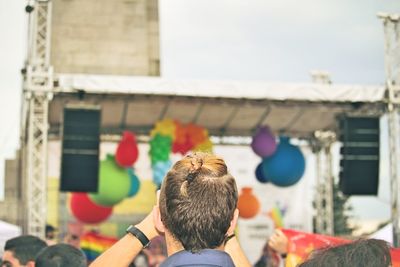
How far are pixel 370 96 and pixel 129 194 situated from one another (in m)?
4.20

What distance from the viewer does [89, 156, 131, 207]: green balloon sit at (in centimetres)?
1195

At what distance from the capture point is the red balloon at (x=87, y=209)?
1253 centimetres

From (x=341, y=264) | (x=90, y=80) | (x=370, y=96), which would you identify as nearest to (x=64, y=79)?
(x=90, y=80)

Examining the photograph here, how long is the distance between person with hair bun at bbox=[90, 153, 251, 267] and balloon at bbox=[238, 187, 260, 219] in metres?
11.9

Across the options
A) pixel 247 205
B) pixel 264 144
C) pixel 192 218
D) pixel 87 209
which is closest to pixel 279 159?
pixel 264 144

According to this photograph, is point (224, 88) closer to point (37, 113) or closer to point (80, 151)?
point (80, 151)

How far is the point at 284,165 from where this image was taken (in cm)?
1242

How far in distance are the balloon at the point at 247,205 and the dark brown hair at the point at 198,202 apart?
1196 centimetres

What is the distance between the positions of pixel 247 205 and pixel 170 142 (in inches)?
89.4

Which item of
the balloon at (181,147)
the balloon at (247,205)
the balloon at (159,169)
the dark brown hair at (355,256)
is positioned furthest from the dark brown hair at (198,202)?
the balloon at (247,205)

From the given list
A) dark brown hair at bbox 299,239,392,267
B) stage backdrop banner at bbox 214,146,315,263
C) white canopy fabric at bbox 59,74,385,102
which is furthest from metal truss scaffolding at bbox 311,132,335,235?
dark brown hair at bbox 299,239,392,267

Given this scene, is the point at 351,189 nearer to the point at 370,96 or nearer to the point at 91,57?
the point at 370,96

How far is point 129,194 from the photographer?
40.7 ft

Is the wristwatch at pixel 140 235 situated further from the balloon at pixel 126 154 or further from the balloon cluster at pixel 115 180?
the balloon at pixel 126 154
